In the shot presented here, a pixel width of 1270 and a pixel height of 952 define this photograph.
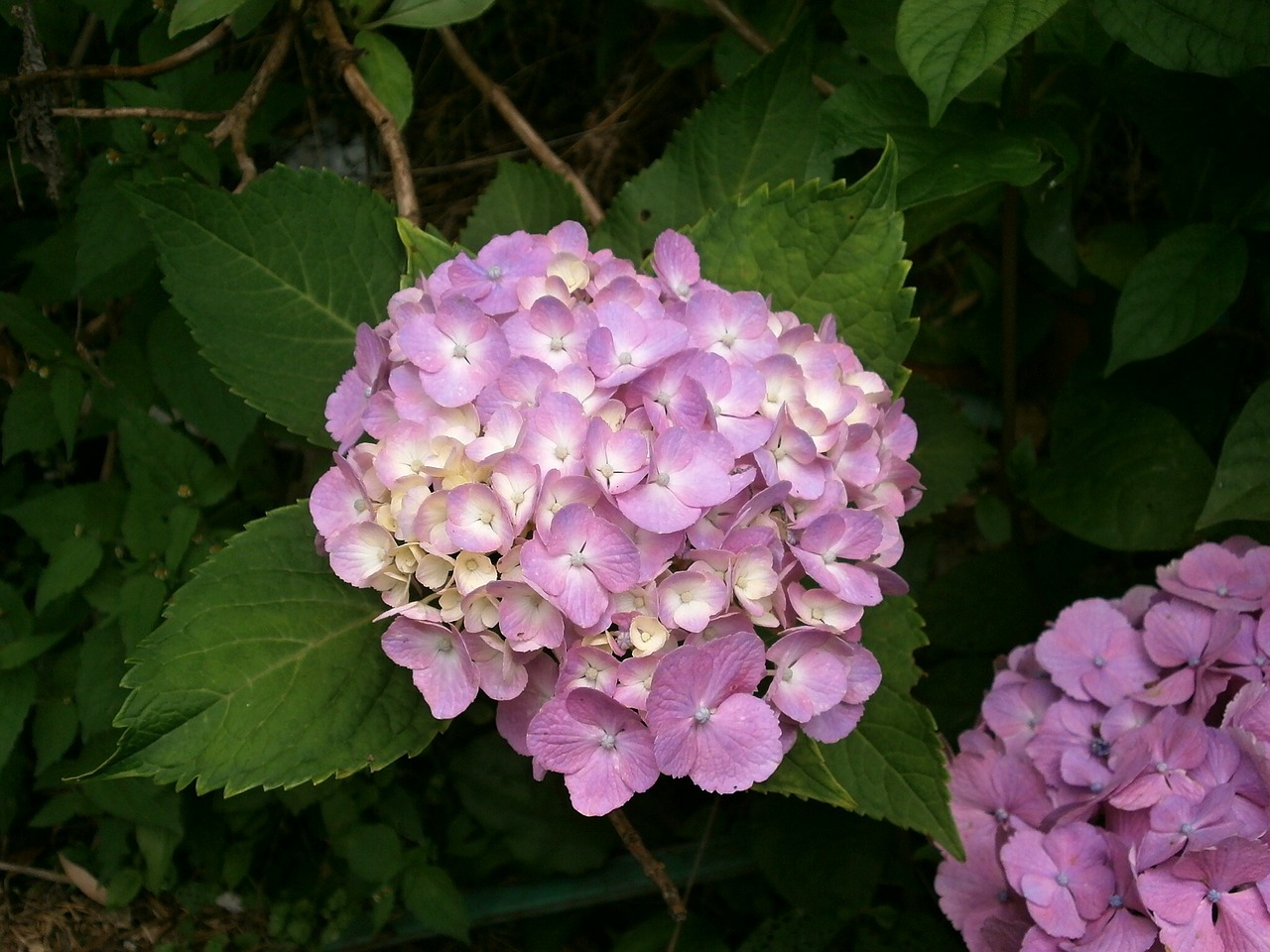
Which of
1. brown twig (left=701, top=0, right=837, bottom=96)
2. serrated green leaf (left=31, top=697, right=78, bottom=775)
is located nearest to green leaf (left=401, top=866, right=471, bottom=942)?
serrated green leaf (left=31, top=697, right=78, bottom=775)

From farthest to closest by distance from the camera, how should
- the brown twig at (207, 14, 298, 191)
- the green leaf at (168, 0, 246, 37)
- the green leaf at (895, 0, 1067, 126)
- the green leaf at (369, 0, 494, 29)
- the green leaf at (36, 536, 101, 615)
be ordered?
the green leaf at (36, 536, 101, 615) → the brown twig at (207, 14, 298, 191) → the green leaf at (369, 0, 494, 29) → the green leaf at (168, 0, 246, 37) → the green leaf at (895, 0, 1067, 126)

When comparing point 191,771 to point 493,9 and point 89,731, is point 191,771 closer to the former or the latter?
point 89,731

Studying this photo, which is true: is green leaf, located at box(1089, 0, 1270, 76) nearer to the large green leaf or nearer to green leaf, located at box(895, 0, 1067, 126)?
green leaf, located at box(895, 0, 1067, 126)

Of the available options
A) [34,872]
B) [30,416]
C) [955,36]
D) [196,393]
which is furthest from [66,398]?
[955,36]

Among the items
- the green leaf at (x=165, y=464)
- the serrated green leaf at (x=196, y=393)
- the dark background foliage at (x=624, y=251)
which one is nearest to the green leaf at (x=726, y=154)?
the dark background foliage at (x=624, y=251)

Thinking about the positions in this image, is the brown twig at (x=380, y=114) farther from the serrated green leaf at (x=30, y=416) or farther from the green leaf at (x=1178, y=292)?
the green leaf at (x=1178, y=292)

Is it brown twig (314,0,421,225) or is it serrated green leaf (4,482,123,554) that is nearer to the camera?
brown twig (314,0,421,225)

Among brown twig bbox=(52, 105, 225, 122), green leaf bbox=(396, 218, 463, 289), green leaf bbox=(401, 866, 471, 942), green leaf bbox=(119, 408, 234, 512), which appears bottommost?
green leaf bbox=(401, 866, 471, 942)
